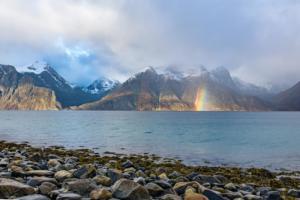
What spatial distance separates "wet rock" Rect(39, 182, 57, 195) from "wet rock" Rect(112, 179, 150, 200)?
2.58 m

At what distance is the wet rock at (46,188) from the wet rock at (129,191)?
2580mm

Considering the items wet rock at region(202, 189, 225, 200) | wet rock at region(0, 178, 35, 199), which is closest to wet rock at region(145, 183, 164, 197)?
wet rock at region(202, 189, 225, 200)

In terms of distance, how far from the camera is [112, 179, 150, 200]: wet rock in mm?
14348

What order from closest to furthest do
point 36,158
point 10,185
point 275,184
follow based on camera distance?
point 10,185
point 275,184
point 36,158

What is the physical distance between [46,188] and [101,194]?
2.42 meters

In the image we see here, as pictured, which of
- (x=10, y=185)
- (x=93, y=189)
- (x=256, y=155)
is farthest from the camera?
(x=256, y=155)

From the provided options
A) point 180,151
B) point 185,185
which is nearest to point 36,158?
point 185,185

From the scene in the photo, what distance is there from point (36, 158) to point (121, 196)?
18.4m

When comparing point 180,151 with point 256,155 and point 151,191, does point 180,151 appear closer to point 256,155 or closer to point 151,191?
point 256,155

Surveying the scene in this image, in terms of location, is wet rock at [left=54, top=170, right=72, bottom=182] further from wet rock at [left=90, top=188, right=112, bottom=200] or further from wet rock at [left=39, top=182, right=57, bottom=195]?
wet rock at [left=90, top=188, right=112, bottom=200]

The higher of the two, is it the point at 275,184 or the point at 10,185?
the point at 10,185

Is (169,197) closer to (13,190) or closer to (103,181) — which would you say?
(103,181)

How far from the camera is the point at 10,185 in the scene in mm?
13734

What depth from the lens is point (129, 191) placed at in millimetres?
14430
